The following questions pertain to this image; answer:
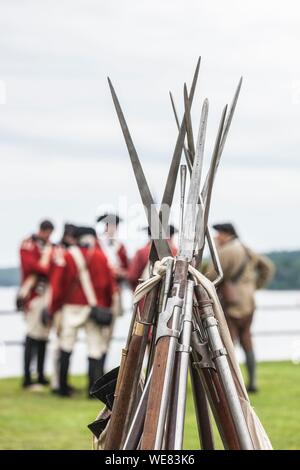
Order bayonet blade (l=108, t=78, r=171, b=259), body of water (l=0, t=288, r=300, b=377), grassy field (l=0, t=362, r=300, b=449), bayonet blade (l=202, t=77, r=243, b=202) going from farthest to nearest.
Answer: body of water (l=0, t=288, r=300, b=377)
grassy field (l=0, t=362, r=300, b=449)
bayonet blade (l=202, t=77, r=243, b=202)
bayonet blade (l=108, t=78, r=171, b=259)

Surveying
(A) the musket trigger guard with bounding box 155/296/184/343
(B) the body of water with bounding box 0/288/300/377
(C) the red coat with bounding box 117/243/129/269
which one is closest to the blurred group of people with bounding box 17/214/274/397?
(B) the body of water with bounding box 0/288/300/377

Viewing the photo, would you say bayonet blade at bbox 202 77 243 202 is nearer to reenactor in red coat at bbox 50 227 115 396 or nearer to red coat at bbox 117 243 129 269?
reenactor in red coat at bbox 50 227 115 396

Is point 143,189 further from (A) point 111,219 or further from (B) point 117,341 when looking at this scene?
(B) point 117,341

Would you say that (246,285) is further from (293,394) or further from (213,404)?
(213,404)

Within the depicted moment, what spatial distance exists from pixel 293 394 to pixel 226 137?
8335mm

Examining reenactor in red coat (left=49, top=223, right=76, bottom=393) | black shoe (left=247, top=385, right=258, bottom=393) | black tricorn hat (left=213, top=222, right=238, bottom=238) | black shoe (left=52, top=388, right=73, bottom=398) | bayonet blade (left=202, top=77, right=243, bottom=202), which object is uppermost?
bayonet blade (left=202, top=77, right=243, bottom=202)

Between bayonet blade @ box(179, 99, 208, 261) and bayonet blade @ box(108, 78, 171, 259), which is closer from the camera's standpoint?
bayonet blade @ box(179, 99, 208, 261)

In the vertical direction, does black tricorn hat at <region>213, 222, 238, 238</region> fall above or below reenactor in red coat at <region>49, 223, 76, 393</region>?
above

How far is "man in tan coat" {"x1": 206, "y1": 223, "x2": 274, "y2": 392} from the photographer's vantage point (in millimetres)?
12031

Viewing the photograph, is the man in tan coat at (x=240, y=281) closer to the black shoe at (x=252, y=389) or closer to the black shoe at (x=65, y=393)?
the black shoe at (x=252, y=389)

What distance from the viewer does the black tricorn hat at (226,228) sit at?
12.0 meters

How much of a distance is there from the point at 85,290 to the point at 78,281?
12 cm
